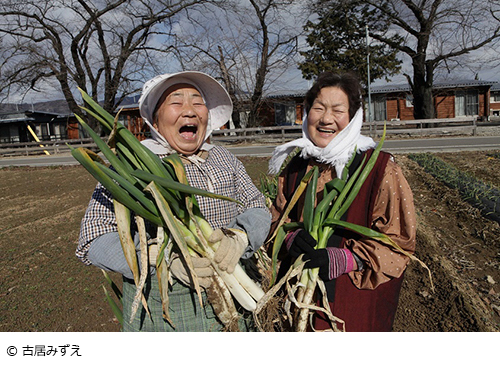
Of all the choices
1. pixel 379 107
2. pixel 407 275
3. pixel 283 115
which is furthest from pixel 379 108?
pixel 407 275

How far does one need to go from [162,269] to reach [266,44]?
15.7 meters

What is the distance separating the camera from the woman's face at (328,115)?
1477 mm

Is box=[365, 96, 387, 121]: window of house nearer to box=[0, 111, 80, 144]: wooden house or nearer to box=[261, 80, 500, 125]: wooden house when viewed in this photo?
box=[261, 80, 500, 125]: wooden house

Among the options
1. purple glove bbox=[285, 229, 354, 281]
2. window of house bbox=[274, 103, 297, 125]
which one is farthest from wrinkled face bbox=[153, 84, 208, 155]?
window of house bbox=[274, 103, 297, 125]

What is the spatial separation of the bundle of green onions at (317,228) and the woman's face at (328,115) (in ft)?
0.50

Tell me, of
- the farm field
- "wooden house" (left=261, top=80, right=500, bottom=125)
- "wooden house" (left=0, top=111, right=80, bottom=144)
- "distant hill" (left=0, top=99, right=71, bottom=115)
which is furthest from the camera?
"distant hill" (left=0, top=99, right=71, bottom=115)

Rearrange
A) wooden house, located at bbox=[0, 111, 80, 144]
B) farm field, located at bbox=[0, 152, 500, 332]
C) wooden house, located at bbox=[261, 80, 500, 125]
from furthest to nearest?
1. wooden house, located at bbox=[0, 111, 80, 144]
2. wooden house, located at bbox=[261, 80, 500, 125]
3. farm field, located at bbox=[0, 152, 500, 332]

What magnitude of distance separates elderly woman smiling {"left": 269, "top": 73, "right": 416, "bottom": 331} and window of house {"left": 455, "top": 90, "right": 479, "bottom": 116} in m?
24.7

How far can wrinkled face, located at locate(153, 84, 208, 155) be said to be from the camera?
1.45 metres

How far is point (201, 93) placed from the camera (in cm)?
161

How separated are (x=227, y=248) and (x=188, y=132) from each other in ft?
1.63

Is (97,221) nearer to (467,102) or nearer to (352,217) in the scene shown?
(352,217)

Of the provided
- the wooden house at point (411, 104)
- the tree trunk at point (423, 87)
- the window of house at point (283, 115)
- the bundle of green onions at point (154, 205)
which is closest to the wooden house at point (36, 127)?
the window of house at point (283, 115)
